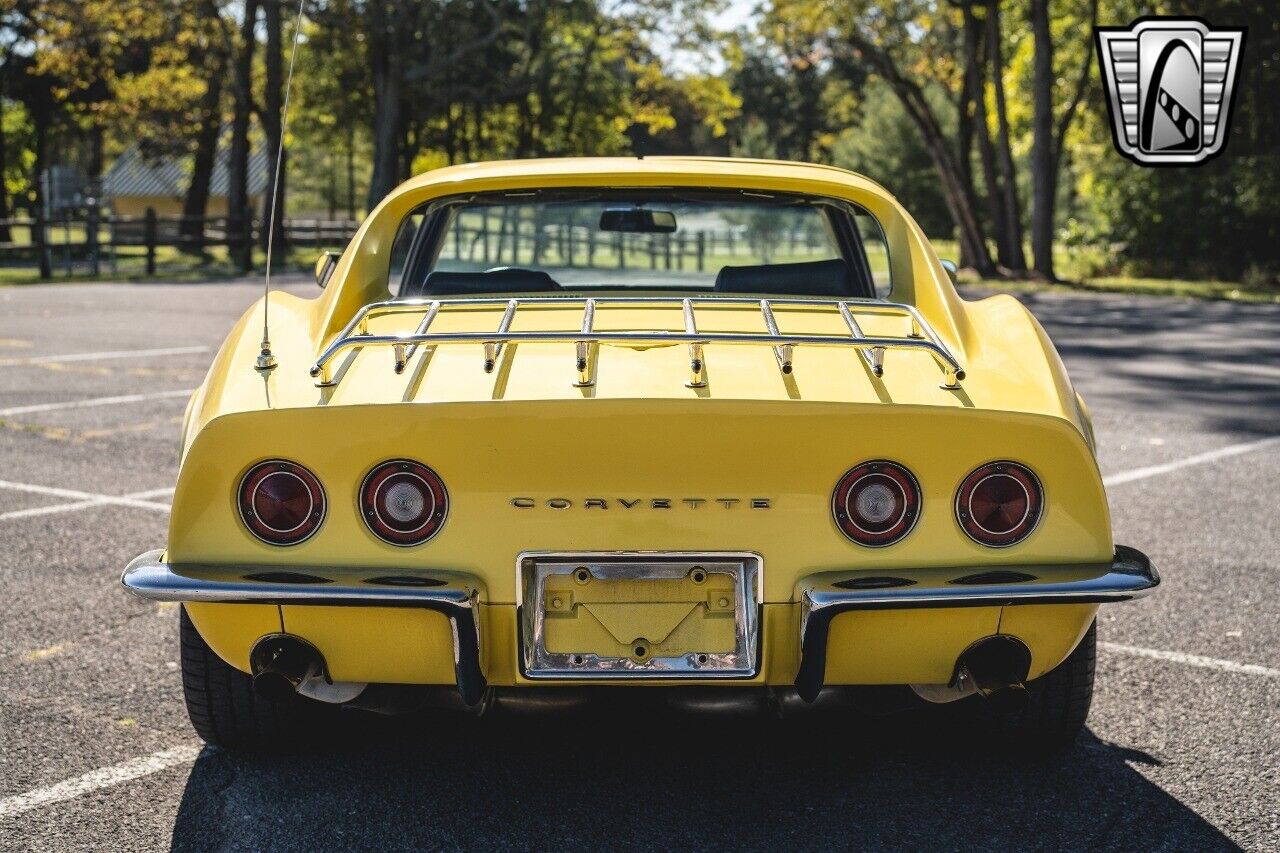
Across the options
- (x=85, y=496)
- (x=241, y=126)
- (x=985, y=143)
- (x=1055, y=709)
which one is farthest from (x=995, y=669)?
(x=241, y=126)

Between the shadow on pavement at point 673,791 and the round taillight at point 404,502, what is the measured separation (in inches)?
18.9

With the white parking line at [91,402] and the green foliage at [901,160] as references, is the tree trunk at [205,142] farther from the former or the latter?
the green foliage at [901,160]

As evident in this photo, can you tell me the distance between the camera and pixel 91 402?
9656 millimetres

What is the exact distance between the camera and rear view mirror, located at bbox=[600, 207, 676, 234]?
4.39m

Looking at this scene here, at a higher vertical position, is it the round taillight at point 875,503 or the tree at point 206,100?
the tree at point 206,100

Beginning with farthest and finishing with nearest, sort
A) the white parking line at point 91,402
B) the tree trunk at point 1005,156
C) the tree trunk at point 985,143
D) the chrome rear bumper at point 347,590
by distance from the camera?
the tree trunk at point 985,143, the tree trunk at point 1005,156, the white parking line at point 91,402, the chrome rear bumper at point 347,590

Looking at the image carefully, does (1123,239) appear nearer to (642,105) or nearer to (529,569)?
(642,105)

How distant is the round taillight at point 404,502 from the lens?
2918 mm

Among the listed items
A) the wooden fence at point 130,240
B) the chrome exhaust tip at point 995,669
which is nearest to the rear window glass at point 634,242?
the chrome exhaust tip at point 995,669

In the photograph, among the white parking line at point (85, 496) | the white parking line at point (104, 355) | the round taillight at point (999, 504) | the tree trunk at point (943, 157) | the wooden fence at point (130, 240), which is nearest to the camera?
the round taillight at point (999, 504)

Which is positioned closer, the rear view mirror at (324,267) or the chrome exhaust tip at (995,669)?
the chrome exhaust tip at (995,669)

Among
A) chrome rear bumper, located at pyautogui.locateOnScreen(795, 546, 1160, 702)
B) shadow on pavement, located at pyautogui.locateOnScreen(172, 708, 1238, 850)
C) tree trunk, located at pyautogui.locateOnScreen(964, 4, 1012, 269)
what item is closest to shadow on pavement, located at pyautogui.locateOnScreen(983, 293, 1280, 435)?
shadow on pavement, located at pyautogui.locateOnScreen(172, 708, 1238, 850)

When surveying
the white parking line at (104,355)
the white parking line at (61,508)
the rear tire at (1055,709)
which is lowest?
the white parking line at (104,355)

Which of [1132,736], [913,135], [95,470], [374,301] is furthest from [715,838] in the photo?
[913,135]
